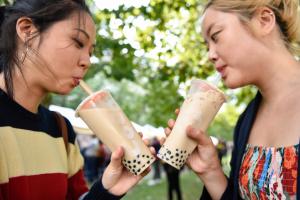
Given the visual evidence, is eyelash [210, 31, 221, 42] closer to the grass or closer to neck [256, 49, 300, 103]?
neck [256, 49, 300, 103]

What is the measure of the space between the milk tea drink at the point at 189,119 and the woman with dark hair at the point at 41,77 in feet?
0.79

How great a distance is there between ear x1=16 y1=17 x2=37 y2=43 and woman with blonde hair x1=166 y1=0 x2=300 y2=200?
33.2 inches

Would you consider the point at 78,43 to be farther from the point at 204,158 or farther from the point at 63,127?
the point at 204,158

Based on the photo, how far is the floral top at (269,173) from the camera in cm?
186

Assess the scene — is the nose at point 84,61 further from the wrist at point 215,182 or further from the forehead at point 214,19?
the wrist at point 215,182

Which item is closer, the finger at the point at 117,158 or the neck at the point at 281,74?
the finger at the point at 117,158

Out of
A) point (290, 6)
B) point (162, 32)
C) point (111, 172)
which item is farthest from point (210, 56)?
point (162, 32)

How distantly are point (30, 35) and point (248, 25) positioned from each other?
42.8 inches

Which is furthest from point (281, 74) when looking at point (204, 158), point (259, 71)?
point (204, 158)

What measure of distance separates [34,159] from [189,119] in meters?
0.78

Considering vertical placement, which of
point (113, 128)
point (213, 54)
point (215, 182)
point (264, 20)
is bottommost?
point (215, 182)

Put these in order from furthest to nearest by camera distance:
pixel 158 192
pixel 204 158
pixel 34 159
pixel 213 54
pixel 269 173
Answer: pixel 158 192 < pixel 204 158 < pixel 213 54 < pixel 34 159 < pixel 269 173

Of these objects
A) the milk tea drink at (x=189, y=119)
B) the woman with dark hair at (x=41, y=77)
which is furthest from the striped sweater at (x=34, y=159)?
the milk tea drink at (x=189, y=119)

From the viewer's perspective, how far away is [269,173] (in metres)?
1.95
